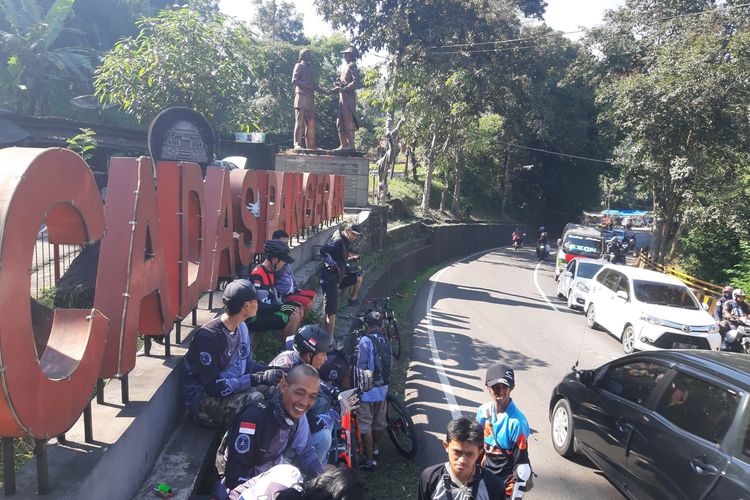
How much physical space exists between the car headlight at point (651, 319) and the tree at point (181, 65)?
11.2 meters

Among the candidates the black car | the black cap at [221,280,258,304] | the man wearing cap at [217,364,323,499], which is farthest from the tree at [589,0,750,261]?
the man wearing cap at [217,364,323,499]

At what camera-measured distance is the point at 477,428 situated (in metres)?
3.35

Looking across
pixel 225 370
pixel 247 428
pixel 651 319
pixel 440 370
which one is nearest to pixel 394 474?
pixel 225 370

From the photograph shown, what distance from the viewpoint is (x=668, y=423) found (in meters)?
4.76

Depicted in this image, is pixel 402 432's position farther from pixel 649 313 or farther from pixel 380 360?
pixel 649 313

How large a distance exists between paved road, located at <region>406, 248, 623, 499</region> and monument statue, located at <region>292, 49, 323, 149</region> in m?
6.76

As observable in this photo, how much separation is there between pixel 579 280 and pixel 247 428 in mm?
14612

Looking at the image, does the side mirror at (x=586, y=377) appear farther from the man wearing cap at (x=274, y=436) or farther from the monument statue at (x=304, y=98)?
the monument statue at (x=304, y=98)

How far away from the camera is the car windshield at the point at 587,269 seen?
1653cm

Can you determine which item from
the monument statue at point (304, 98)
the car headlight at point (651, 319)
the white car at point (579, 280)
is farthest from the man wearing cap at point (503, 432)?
the monument statue at point (304, 98)

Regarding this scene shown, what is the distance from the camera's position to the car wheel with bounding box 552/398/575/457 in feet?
20.8

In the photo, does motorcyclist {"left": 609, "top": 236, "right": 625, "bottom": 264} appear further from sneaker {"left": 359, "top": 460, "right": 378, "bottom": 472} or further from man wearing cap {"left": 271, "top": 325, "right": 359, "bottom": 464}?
man wearing cap {"left": 271, "top": 325, "right": 359, "bottom": 464}

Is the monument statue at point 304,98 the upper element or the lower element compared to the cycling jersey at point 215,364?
upper

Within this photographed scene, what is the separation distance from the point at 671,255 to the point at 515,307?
1572 centimetres
